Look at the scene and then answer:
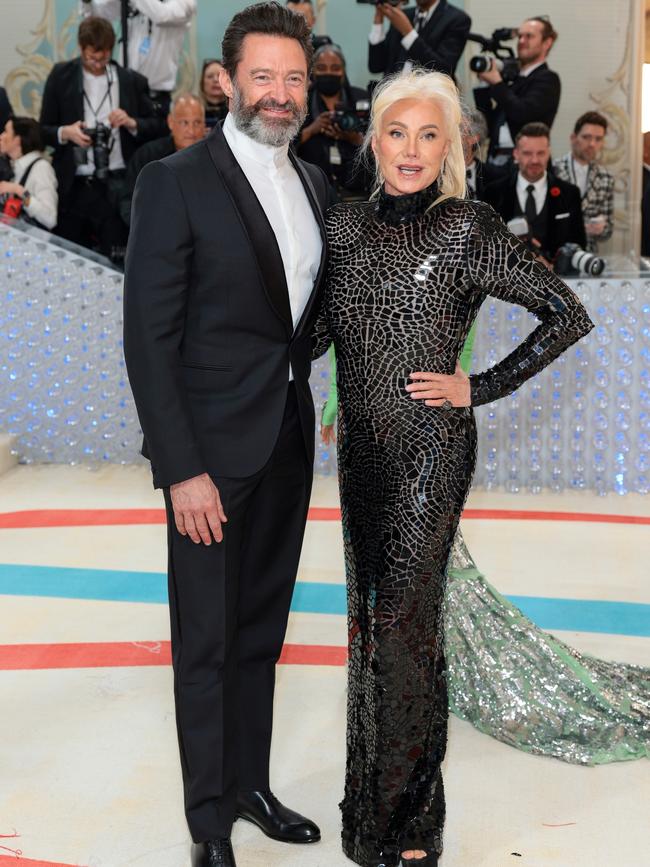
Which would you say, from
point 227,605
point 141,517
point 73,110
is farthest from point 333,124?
point 227,605

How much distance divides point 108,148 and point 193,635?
4.72m

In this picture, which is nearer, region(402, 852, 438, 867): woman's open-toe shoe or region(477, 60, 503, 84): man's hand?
region(402, 852, 438, 867): woman's open-toe shoe

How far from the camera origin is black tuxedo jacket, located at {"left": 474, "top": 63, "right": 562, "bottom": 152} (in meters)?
6.78

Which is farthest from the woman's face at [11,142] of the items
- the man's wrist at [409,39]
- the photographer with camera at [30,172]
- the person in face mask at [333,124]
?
the man's wrist at [409,39]

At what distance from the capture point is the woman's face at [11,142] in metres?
6.77

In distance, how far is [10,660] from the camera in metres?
3.92

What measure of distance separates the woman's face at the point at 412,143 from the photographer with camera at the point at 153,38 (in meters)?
4.80

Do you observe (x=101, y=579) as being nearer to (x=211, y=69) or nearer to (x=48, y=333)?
(x=48, y=333)

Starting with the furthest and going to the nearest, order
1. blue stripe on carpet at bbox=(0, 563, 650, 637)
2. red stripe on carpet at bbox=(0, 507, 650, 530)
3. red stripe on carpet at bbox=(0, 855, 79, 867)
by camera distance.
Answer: red stripe on carpet at bbox=(0, 507, 650, 530)
blue stripe on carpet at bbox=(0, 563, 650, 637)
red stripe on carpet at bbox=(0, 855, 79, 867)

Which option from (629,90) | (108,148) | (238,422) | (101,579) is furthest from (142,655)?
(629,90)

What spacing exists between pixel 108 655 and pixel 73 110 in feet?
12.8

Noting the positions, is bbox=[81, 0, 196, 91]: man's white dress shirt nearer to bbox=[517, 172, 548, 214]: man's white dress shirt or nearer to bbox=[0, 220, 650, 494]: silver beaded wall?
bbox=[0, 220, 650, 494]: silver beaded wall

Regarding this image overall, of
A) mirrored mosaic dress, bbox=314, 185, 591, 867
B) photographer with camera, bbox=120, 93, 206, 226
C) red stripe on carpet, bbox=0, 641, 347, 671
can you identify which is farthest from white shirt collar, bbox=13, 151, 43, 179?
mirrored mosaic dress, bbox=314, 185, 591, 867

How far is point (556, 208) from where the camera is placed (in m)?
6.45
